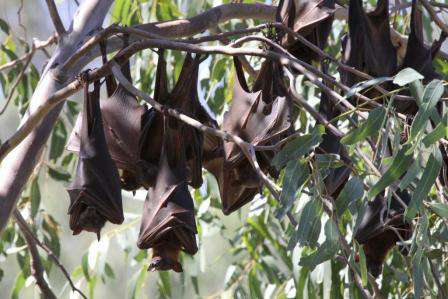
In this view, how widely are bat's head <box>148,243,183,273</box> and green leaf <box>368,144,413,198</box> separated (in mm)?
797

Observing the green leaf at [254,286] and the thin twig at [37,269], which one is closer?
the thin twig at [37,269]

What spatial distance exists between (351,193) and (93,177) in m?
0.79

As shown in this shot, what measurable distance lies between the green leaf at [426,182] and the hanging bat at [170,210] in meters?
0.82

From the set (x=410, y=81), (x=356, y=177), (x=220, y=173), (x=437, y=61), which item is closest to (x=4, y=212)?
(x=220, y=173)

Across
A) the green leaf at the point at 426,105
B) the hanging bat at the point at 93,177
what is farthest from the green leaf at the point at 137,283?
the green leaf at the point at 426,105

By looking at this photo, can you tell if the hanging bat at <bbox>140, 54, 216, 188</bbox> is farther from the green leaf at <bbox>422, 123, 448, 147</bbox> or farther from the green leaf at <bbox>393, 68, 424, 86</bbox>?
the green leaf at <bbox>422, 123, 448, 147</bbox>

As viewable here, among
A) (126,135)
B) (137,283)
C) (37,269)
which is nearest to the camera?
(126,135)

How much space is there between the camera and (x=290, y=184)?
2080 mm

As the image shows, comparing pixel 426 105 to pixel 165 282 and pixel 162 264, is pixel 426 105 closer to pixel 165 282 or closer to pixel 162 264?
pixel 162 264

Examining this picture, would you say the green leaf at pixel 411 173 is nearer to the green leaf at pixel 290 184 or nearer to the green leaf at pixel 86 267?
the green leaf at pixel 290 184

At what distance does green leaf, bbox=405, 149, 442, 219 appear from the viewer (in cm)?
196

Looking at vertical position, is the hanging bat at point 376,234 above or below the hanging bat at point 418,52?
below

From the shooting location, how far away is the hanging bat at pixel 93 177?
8.52 ft

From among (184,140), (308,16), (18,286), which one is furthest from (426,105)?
(18,286)
